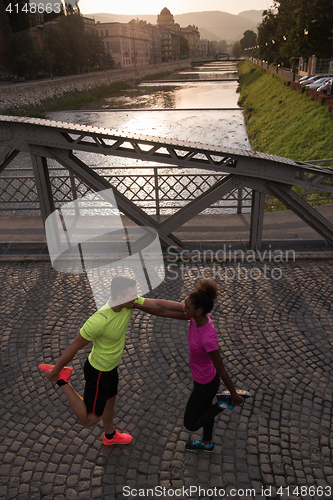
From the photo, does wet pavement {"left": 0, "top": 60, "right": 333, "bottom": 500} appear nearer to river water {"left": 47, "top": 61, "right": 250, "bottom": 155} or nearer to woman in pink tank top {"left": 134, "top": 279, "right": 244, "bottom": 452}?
woman in pink tank top {"left": 134, "top": 279, "right": 244, "bottom": 452}

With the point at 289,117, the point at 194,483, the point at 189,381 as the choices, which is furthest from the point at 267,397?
the point at 289,117

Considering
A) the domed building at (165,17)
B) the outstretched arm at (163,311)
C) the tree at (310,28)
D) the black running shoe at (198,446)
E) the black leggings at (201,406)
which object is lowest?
the black running shoe at (198,446)

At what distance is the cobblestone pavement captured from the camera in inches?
123

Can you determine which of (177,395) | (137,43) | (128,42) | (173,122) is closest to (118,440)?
(177,395)

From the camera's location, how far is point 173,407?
386 cm

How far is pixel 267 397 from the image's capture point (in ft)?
12.9

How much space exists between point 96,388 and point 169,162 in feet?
13.8

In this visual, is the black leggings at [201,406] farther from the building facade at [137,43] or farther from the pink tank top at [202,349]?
the building facade at [137,43]

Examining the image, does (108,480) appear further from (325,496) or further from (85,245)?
(85,245)

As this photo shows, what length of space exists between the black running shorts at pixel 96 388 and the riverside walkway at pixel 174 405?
62 cm

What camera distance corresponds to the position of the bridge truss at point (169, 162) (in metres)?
6.17

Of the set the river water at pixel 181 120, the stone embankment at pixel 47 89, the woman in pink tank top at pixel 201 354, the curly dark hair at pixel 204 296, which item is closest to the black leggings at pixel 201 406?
the woman in pink tank top at pixel 201 354

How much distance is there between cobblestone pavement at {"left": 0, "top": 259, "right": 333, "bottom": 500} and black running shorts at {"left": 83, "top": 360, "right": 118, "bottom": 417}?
2.03 ft

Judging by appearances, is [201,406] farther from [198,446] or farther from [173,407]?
[173,407]
